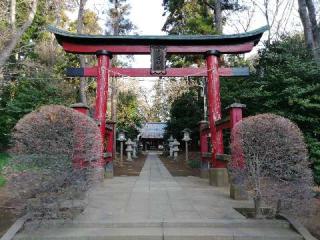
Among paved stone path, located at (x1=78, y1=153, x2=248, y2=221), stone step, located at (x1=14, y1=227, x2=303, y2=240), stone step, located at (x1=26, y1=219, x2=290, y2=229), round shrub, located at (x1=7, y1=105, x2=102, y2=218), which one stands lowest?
stone step, located at (x1=14, y1=227, x2=303, y2=240)

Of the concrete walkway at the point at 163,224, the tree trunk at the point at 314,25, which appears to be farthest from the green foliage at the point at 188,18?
the concrete walkway at the point at 163,224

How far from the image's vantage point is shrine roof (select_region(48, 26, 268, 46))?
11.2 m

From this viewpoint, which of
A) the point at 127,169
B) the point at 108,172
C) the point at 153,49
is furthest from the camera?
the point at 127,169

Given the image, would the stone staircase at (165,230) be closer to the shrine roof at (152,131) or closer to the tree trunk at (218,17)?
the tree trunk at (218,17)

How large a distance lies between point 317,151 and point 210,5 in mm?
14273

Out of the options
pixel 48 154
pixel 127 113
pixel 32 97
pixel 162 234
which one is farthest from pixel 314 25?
pixel 127 113

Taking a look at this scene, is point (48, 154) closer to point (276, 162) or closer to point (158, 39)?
point (276, 162)

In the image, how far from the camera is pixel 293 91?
33.1 ft

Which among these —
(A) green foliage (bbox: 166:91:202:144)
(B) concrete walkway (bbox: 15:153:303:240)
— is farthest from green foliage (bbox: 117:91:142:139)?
(B) concrete walkway (bbox: 15:153:303:240)

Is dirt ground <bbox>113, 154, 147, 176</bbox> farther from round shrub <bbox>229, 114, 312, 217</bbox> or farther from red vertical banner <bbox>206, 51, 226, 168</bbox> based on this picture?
round shrub <bbox>229, 114, 312, 217</bbox>

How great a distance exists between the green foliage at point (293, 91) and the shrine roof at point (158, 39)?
116cm

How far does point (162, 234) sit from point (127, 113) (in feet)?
90.1

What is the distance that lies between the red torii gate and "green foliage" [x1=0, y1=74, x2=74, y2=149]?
1011 centimetres

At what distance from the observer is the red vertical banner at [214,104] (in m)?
10.2
